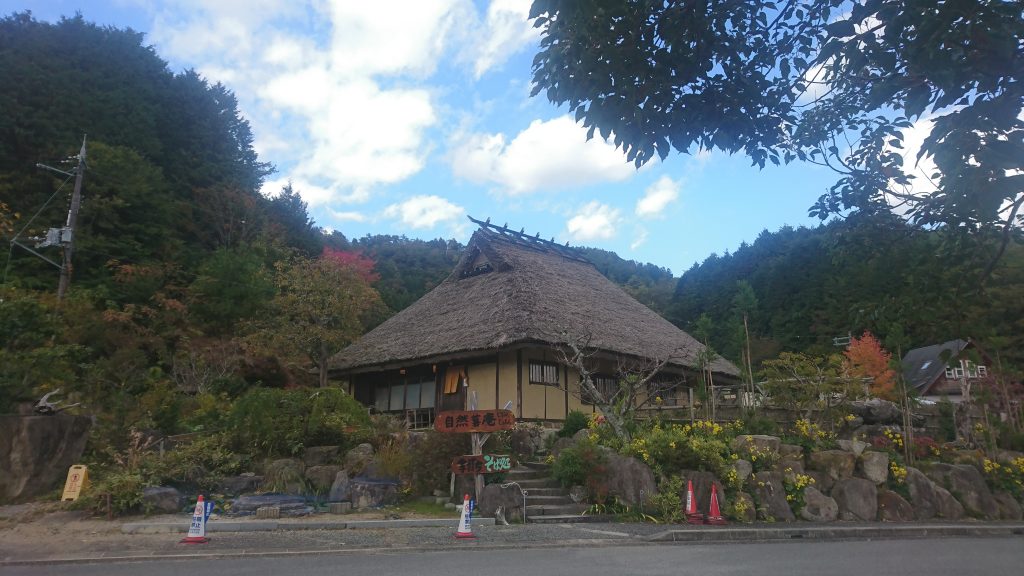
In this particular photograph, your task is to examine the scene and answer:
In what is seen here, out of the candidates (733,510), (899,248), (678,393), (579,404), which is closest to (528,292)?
(579,404)

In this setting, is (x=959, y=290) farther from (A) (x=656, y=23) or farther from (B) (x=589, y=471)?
(B) (x=589, y=471)

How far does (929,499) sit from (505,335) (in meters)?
9.79

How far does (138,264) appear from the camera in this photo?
24.0 meters

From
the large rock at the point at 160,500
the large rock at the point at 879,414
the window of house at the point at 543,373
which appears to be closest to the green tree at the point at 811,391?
the large rock at the point at 879,414

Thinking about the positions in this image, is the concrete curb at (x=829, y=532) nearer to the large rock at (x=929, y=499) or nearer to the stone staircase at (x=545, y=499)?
the large rock at (x=929, y=499)

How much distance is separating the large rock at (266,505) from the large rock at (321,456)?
6.44 feet

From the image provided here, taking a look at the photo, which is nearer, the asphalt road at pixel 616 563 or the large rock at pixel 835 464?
the asphalt road at pixel 616 563

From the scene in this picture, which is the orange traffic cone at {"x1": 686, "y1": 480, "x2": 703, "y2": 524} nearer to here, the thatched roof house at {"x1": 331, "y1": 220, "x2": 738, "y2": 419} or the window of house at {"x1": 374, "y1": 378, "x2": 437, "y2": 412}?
the thatched roof house at {"x1": 331, "y1": 220, "x2": 738, "y2": 419}

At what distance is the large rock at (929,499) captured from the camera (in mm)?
12656

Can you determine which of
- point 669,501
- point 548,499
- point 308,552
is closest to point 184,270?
point 548,499

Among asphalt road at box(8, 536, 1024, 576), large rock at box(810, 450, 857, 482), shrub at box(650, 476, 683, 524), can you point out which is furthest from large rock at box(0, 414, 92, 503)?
large rock at box(810, 450, 857, 482)

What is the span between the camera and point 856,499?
12047 millimetres

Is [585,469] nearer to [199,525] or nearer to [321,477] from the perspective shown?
[321,477]

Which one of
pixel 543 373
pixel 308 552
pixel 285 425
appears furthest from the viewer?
pixel 543 373
